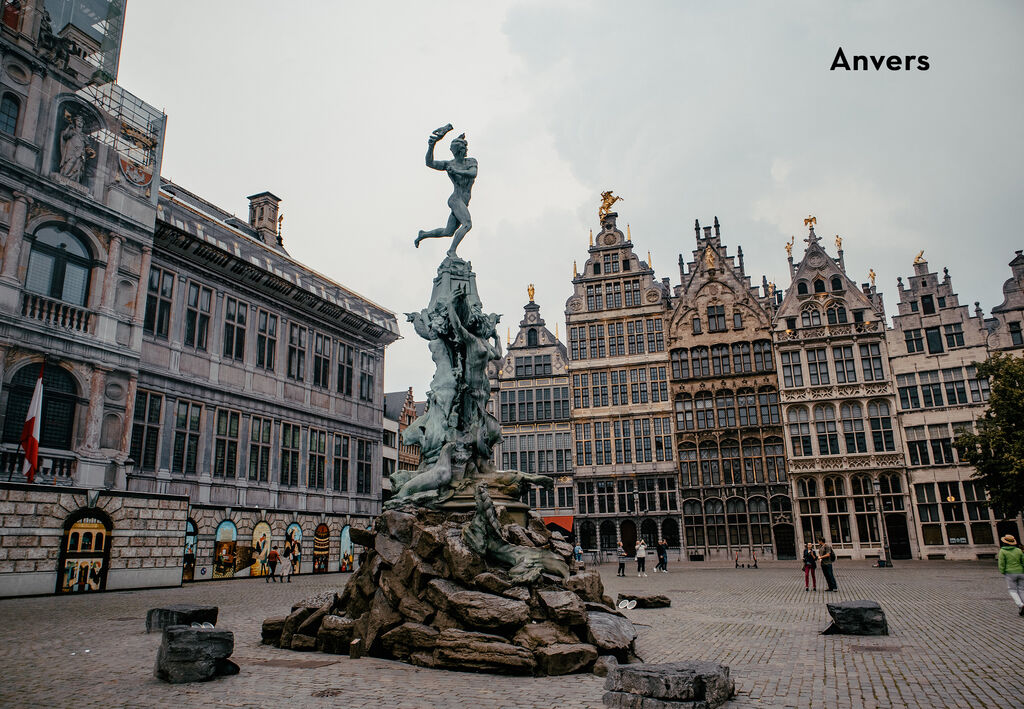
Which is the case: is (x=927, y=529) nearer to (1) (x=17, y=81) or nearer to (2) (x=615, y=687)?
(2) (x=615, y=687)

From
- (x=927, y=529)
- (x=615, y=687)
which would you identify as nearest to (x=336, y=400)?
(x=615, y=687)

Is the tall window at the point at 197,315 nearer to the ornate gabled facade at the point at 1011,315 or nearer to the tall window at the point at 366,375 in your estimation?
the tall window at the point at 366,375

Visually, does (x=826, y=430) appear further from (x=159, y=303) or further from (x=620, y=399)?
(x=159, y=303)

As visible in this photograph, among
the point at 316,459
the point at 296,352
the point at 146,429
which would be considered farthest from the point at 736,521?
the point at 146,429

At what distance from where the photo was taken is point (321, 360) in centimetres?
3725

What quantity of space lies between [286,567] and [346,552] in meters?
6.51

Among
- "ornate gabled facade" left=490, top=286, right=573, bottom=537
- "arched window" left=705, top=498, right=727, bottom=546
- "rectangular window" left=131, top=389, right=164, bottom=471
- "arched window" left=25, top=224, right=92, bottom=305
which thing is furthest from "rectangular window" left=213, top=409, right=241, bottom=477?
"arched window" left=705, top=498, right=727, bottom=546

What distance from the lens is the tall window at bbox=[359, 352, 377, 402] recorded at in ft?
133

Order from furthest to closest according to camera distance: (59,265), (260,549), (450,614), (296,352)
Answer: (296,352) < (260,549) < (59,265) < (450,614)

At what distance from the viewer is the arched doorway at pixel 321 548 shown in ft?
114

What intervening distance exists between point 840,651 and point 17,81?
29.4 meters

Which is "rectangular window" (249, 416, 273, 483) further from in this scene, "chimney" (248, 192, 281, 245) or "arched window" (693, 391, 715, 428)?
"arched window" (693, 391, 715, 428)

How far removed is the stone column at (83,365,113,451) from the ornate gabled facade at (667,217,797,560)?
34488 mm

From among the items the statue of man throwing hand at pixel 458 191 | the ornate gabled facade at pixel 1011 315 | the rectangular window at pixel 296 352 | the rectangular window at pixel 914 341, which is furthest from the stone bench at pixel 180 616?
the ornate gabled facade at pixel 1011 315
